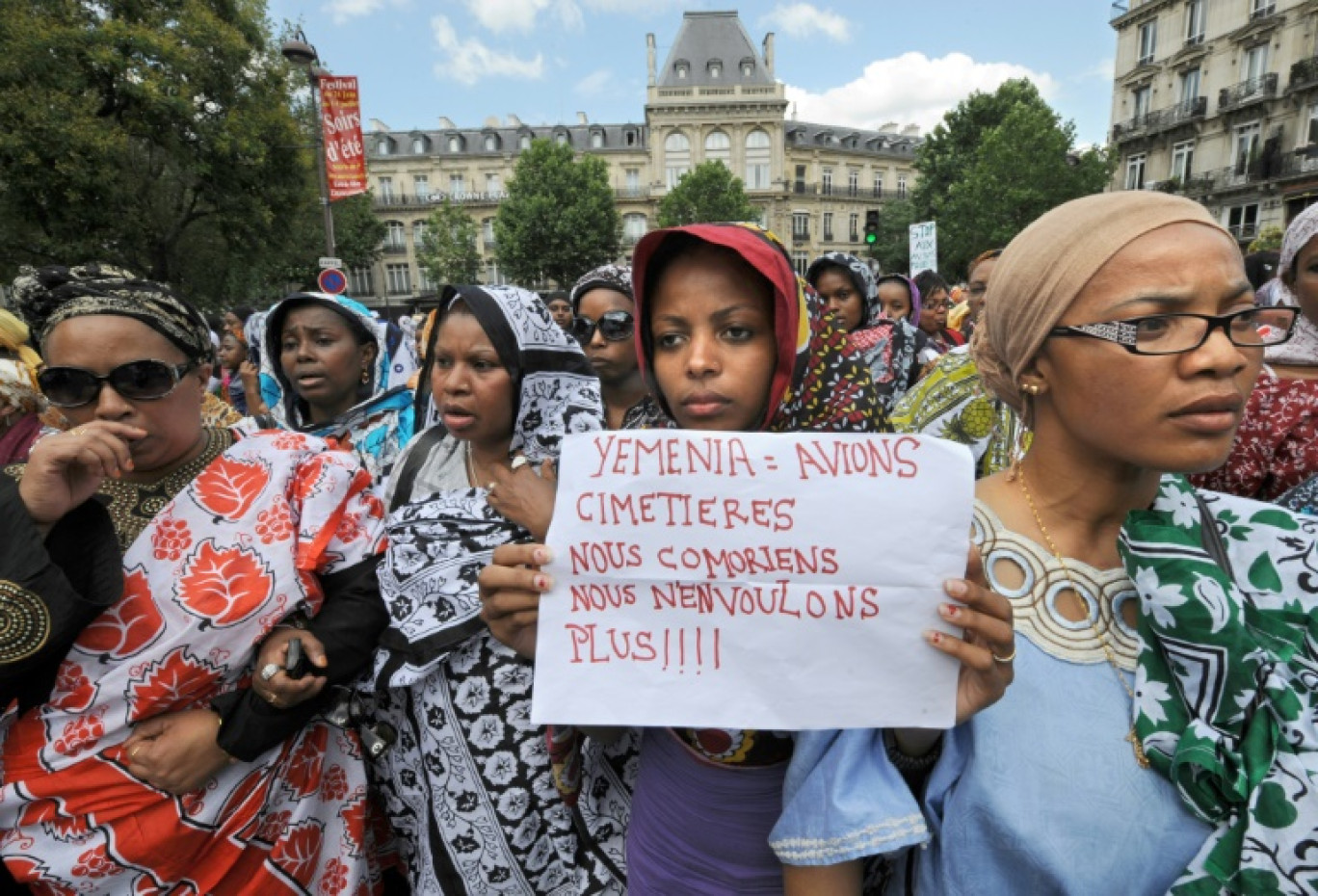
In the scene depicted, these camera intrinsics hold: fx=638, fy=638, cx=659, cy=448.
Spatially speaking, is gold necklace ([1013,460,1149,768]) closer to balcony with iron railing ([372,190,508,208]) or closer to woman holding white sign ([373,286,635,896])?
woman holding white sign ([373,286,635,896])

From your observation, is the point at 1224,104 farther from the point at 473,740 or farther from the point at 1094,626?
the point at 473,740

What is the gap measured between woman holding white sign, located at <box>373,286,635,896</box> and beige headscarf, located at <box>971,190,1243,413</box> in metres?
1.37

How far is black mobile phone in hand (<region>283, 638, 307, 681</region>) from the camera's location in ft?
5.50

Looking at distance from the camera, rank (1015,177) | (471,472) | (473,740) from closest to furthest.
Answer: (473,740) → (471,472) → (1015,177)

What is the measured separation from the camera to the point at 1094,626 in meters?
1.25

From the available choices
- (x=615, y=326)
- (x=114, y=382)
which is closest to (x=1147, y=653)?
(x=114, y=382)

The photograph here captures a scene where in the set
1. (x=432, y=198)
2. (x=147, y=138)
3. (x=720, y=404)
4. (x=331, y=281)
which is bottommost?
(x=720, y=404)

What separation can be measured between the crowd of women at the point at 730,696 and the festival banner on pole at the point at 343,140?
11.3 meters

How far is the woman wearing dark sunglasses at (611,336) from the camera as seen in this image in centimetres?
419

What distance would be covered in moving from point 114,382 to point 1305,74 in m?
40.3

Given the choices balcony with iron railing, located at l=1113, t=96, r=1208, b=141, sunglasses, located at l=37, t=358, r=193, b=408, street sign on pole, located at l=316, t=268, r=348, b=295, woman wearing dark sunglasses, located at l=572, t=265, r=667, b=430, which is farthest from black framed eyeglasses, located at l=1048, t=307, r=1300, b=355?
balcony with iron railing, located at l=1113, t=96, r=1208, b=141

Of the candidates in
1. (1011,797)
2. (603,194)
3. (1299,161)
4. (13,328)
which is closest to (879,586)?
(1011,797)

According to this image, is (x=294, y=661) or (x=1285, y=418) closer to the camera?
(x=294, y=661)

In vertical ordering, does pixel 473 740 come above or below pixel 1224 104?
below
